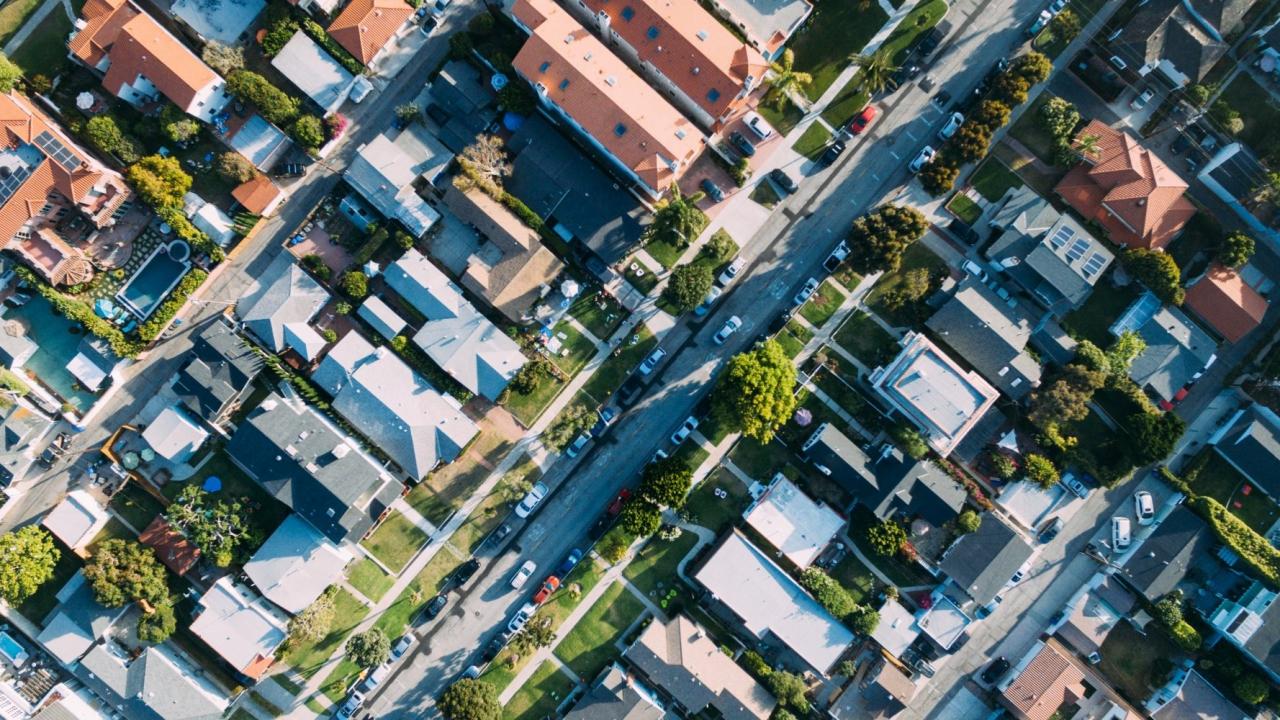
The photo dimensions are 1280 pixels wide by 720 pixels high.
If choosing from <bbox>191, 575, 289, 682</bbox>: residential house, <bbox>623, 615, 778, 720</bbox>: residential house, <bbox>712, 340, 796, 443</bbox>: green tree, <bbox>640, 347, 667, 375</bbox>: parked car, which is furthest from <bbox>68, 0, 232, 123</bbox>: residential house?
<bbox>623, 615, 778, 720</bbox>: residential house

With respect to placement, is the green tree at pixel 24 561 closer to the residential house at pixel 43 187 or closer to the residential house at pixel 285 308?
the residential house at pixel 43 187

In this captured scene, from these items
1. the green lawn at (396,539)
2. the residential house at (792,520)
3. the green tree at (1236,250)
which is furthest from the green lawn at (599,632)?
the green tree at (1236,250)

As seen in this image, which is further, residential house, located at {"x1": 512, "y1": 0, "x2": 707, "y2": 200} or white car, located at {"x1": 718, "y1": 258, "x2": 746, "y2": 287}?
white car, located at {"x1": 718, "y1": 258, "x2": 746, "y2": 287}

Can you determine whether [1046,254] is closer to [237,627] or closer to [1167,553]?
[1167,553]

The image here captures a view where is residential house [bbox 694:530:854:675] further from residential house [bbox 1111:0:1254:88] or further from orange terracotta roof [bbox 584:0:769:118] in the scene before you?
residential house [bbox 1111:0:1254:88]

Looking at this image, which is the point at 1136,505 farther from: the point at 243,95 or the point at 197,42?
the point at 197,42

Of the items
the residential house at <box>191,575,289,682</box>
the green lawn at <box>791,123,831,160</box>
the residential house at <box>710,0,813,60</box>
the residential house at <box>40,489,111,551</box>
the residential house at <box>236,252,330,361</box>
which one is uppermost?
the residential house at <box>710,0,813,60</box>

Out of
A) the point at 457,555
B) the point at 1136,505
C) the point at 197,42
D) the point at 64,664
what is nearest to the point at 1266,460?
the point at 1136,505

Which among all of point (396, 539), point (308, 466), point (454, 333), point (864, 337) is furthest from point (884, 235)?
point (308, 466)
